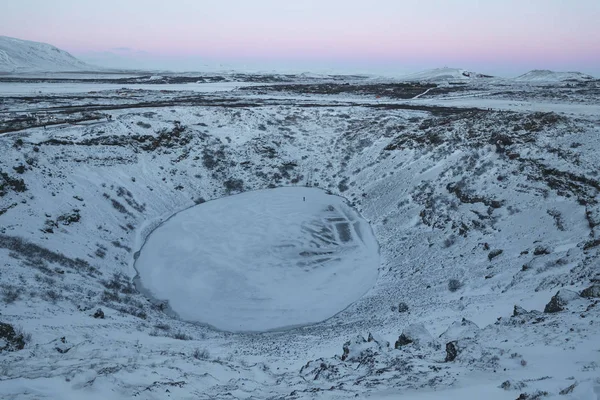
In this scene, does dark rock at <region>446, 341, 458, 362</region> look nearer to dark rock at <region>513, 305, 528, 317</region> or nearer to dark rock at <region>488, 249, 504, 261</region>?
dark rock at <region>513, 305, 528, 317</region>

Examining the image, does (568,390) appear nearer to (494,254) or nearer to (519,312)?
(519,312)

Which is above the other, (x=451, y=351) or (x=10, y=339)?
(x=451, y=351)

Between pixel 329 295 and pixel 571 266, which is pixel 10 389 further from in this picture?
pixel 571 266

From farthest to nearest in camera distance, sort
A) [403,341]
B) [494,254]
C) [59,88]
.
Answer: [59,88] → [494,254] → [403,341]

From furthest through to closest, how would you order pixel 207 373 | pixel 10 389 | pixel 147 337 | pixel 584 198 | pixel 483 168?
1. pixel 483 168
2. pixel 584 198
3. pixel 147 337
4. pixel 207 373
5. pixel 10 389

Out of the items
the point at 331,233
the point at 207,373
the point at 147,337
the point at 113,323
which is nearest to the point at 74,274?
the point at 113,323

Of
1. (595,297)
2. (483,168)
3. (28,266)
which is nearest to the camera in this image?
(595,297)

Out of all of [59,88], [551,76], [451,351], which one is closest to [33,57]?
[59,88]
